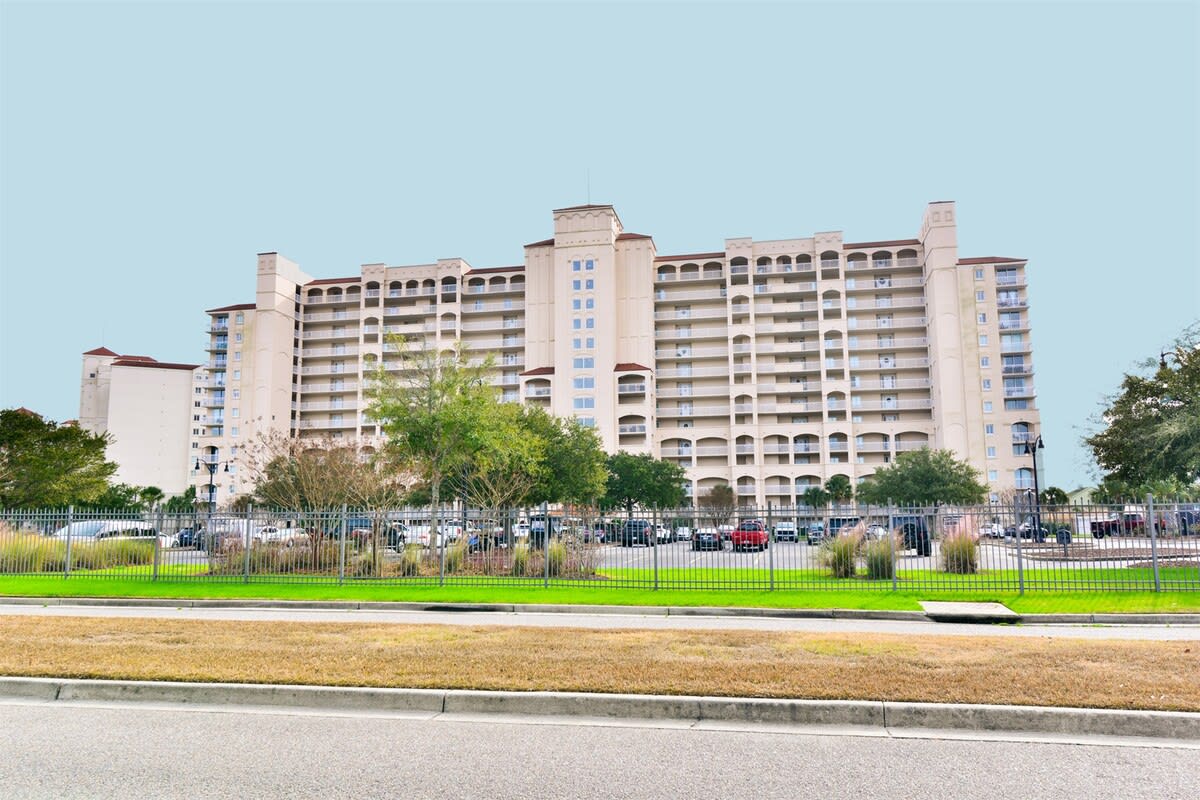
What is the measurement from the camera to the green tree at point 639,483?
270 ft

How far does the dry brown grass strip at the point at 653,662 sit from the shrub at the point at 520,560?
35.8 feet

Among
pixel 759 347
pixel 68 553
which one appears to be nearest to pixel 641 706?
pixel 68 553

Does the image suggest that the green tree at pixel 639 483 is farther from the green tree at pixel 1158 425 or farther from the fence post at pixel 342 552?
the fence post at pixel 342 552

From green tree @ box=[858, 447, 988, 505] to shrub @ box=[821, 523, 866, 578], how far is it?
43143 millimetres

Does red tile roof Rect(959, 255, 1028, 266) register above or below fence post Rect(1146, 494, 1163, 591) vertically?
above

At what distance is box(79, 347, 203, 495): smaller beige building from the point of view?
12631 cm

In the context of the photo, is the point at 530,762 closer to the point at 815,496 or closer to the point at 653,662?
the point at 653,662

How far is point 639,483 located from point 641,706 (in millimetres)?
74873

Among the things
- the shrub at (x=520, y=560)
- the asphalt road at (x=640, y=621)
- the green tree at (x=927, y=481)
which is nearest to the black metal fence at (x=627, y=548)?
the shrub at (x=520, y=560)

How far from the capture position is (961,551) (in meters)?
22.8

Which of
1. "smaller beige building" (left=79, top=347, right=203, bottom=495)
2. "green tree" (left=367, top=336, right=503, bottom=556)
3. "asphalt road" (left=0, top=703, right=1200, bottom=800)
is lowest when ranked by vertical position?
"asphalt road" (left=0, top=703, right=1200, bottom=800)

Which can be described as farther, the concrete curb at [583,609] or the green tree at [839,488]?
the green tree at [839,488]

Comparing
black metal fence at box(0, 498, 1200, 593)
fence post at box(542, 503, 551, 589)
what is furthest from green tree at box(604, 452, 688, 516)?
fence post at box(542, 503, 551, 589)

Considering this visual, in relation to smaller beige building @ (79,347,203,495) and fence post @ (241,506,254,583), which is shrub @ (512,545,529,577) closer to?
fence post @ (241,506,254,583)
